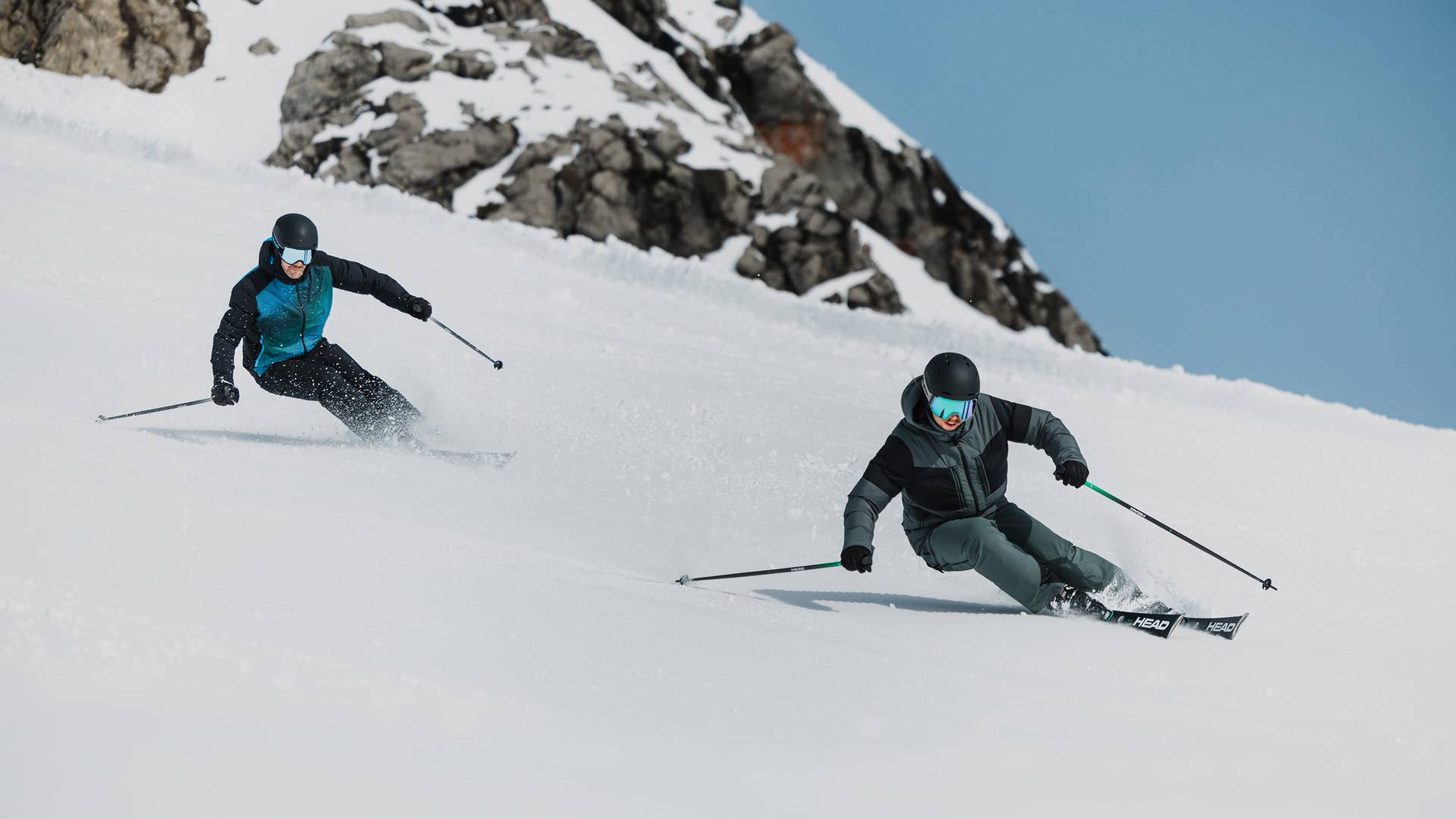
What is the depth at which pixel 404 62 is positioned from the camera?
4688 centimetres

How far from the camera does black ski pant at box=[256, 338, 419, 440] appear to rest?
7293 millimetres

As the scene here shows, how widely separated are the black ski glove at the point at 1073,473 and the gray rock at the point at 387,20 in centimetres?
4837

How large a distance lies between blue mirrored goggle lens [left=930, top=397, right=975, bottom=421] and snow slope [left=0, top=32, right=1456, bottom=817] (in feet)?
2.96

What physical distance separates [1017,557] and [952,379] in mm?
837

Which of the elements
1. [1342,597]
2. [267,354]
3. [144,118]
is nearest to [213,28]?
[144,118]

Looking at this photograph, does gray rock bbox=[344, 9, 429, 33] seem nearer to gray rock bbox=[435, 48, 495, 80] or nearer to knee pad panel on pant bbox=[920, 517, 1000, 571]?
gray rock bbox=[435, 48, 495, 80]

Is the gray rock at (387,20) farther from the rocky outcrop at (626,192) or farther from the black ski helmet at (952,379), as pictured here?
the black ski helmet at (952,379)

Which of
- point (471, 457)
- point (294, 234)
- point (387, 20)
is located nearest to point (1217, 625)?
point (471, 457)

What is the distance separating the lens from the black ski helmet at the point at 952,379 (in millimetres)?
4938

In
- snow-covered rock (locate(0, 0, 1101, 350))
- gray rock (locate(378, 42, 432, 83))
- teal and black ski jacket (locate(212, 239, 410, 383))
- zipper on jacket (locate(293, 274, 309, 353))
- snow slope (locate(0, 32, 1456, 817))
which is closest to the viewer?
snow slope (locate(0, 32, 1456, 817))

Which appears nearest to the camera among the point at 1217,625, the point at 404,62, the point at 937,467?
the point at 1217,625

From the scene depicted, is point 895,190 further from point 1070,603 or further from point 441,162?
point 1070,603

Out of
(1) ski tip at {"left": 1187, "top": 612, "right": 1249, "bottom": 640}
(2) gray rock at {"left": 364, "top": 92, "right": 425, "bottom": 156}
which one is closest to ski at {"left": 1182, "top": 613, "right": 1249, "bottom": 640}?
(1) ski tip at {"left": 1187, "top": 612, "right": 1249, "bottom": 640}

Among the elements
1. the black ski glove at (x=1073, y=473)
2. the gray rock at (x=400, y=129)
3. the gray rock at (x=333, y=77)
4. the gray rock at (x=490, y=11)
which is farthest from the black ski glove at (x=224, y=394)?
the gray rock at (x=490, y=11)
